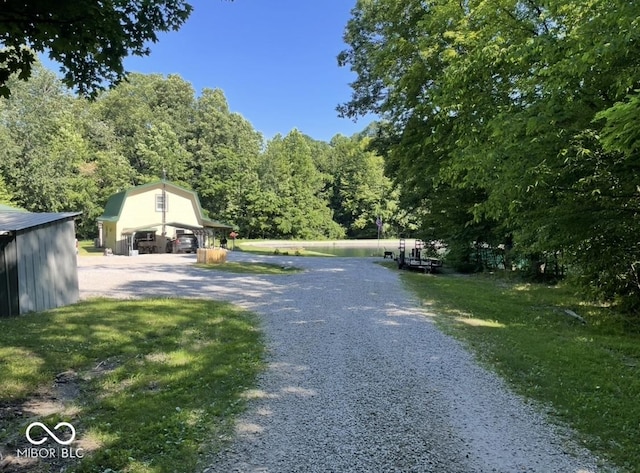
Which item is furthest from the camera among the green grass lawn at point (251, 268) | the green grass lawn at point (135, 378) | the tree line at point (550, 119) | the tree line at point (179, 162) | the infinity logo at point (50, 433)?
the tree line at point (179, 162)

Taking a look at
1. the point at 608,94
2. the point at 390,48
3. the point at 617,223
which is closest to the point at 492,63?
the point at 608,94

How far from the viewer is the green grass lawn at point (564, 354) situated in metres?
3.90

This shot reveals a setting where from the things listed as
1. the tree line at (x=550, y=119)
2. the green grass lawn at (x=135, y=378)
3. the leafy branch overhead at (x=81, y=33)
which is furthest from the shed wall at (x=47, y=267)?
the tree line at (x=550, y=119)

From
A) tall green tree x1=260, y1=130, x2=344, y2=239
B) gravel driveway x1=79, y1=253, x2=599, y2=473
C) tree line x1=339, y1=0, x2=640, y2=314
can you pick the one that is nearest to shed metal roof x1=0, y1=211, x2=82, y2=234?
gravel driveway x1=79, y1=253, x2=599, y2=473

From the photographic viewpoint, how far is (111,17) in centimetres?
383

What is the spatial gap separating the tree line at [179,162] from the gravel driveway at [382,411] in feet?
57.4

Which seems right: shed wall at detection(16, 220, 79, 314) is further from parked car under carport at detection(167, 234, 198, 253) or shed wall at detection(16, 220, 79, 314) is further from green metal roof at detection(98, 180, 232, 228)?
green metal roof at detection(98, 180, 232, 228)

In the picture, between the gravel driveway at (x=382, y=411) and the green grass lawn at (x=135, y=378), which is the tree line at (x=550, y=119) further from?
the green grass lawn at (x=135, y=378)

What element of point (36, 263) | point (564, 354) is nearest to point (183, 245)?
point (36, 263)

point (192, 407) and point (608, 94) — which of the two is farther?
point (608, 94)

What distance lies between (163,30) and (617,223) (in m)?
8.46

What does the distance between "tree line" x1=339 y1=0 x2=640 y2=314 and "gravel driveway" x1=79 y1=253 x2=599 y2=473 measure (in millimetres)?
3007

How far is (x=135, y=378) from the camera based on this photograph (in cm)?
513

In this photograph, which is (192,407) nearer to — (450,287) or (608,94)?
(608,94)
